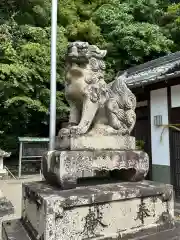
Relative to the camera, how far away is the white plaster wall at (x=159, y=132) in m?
7.73

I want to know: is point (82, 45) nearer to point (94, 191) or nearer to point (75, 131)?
point (75, 131)

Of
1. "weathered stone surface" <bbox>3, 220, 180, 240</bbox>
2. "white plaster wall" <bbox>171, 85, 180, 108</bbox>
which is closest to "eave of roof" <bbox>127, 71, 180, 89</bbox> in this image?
"white plaster wall" <bbox>171, 85, 180, 108</bbox>

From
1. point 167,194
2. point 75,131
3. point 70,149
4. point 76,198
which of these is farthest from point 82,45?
point 167,194

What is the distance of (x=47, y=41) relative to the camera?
37.6ft

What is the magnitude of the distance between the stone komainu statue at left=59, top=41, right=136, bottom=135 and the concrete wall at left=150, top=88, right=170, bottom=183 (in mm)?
5245

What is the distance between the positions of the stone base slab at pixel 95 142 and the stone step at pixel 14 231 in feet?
2.92

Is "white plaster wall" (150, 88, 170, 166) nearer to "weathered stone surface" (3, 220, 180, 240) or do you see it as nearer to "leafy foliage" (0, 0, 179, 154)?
"leafy foliage" (0, 0, 179, 154)

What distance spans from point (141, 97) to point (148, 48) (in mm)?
5860

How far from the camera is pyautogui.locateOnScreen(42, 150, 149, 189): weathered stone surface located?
2.25 m

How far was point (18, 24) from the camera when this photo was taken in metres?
12.3

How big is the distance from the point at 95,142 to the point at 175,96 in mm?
5646

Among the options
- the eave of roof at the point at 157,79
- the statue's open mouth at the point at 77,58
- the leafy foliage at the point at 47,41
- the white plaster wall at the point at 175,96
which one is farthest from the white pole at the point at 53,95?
the leafy foliage at the point at 47,41

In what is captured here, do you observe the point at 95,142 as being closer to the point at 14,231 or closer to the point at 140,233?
the point at 140,233

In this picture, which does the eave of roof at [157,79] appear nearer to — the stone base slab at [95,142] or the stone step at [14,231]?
the stone base slab at [95,142]
